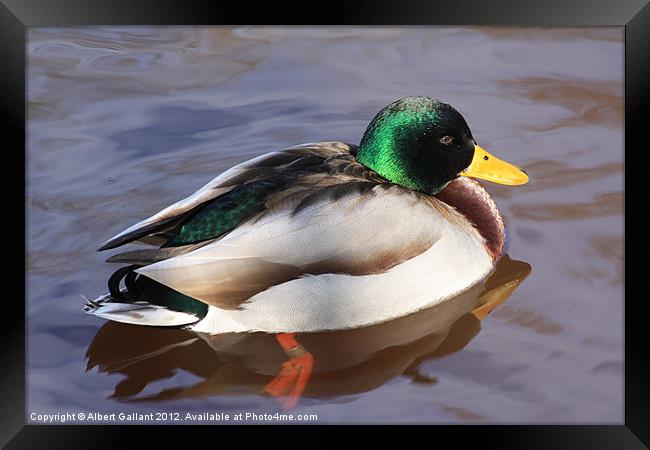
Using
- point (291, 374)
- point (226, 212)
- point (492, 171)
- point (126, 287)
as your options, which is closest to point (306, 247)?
point (226, 212)

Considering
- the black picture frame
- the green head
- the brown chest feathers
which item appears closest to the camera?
the black picture frame

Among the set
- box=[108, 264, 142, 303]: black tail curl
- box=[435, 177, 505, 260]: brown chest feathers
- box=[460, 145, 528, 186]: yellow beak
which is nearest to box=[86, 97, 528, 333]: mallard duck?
box=[108, 264, 142, 303]: black tail curl

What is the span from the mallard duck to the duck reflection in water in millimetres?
65

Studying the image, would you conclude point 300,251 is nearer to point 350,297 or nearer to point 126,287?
point 350,297

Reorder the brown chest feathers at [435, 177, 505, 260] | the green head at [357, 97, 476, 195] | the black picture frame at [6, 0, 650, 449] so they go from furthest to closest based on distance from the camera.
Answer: the brown chest feathers at [435, 177, 505, 260], the green head at [357, 97, 476, 195], the black picture frame at [6, 0, 650, 449]

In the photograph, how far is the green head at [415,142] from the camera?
17.8ft

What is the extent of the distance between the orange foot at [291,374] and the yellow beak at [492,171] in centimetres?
124

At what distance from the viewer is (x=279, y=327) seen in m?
5.06

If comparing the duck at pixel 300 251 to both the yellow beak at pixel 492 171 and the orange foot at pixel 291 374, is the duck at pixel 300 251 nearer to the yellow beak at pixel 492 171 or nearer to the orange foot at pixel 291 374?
the orange foot at pixel 291 374

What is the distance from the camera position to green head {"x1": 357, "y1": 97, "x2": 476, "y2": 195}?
5426 mm

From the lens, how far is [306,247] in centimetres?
491

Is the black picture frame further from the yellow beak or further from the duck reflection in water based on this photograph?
the yellow beak

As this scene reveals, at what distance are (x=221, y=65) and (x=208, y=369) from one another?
216 centimetres
